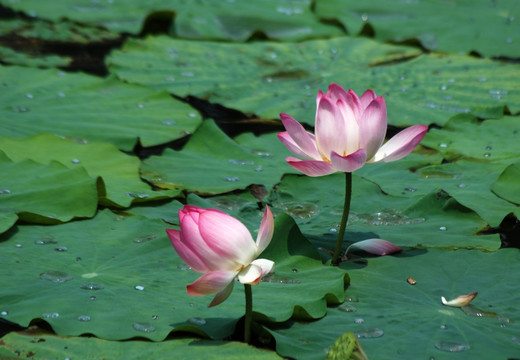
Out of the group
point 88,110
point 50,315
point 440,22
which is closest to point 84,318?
point 50,315

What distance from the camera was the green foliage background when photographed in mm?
1350

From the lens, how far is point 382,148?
1.55 metres

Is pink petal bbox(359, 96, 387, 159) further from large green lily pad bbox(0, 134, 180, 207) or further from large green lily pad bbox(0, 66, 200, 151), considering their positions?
large green lily pad bbox(0, 66, 200, 151)

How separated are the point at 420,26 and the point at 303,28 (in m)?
0.63

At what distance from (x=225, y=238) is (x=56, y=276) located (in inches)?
20.8

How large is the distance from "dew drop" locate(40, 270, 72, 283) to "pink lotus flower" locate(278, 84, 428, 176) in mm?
569

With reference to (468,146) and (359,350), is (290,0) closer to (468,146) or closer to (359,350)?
(468,146)

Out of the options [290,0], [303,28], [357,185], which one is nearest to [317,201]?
[357,185]

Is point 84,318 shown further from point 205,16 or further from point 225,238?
point 205,16

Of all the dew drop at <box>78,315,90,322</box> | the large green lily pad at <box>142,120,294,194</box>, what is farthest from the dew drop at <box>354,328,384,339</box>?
the large green lily pad at <box>142,120,294,194</box>

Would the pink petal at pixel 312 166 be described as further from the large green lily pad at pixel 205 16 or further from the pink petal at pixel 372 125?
the large green lily pad at pixel 205 16

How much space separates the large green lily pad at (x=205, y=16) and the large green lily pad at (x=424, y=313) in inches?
87.2

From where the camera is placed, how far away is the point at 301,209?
74.0 inches

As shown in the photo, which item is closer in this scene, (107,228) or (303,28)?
(107,228)
